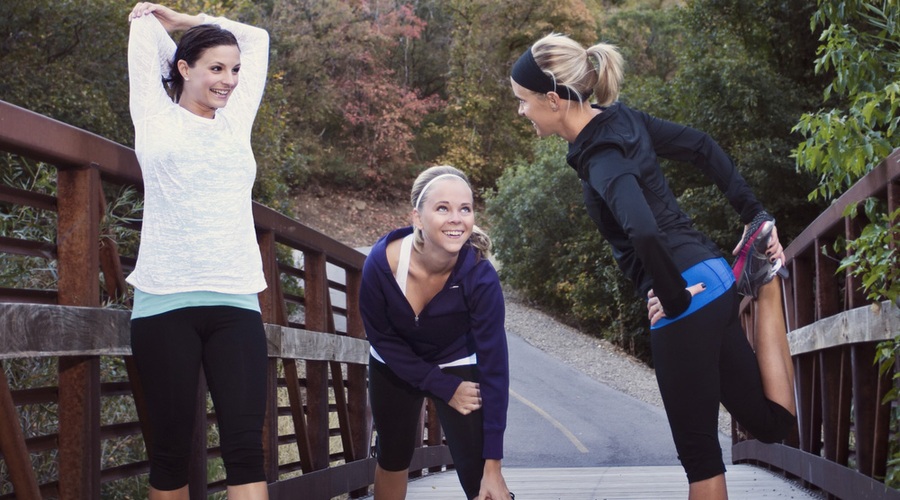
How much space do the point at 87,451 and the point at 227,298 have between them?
0.61 metres

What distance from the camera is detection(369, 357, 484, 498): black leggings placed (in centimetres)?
396

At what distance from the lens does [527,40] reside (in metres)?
35.2

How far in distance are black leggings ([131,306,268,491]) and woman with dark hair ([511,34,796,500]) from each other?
118 cm

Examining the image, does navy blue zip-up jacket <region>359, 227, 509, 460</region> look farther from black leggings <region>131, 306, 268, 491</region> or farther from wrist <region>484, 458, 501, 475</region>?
black leggings <region>131, 306, 268, 491</region>

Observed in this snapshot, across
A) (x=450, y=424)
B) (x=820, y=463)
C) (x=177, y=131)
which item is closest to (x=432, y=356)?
(x=450, y=424)

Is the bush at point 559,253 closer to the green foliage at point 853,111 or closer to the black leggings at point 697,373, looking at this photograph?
the green foliage at point 853,111

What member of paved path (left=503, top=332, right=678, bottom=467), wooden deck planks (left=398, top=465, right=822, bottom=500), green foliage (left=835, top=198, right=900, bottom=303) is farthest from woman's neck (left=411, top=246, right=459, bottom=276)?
paved path (left=503, top=332, right=678, bottom=467)

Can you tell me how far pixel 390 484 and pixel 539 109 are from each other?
1553 millimetres

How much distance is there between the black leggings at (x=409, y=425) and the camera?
156 inches

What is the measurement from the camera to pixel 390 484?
4.22 m

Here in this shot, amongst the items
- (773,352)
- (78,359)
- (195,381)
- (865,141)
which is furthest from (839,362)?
(78,359)

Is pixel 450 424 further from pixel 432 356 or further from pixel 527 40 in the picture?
pixel 527 40

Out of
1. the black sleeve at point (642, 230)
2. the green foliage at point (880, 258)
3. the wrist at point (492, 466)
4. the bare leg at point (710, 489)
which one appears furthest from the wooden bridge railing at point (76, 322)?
the green foliage at point (880, 258)

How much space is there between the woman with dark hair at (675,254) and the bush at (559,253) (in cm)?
1819
